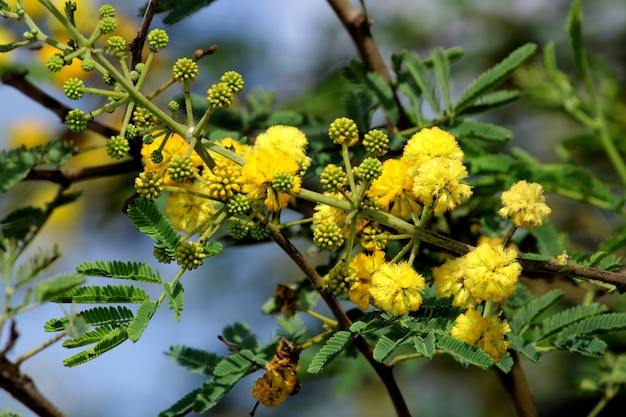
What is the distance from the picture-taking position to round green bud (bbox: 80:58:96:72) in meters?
1.54

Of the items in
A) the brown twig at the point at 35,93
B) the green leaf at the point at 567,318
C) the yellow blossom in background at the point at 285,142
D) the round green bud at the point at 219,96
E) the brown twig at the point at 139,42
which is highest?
the brown twig at the point at 35,93

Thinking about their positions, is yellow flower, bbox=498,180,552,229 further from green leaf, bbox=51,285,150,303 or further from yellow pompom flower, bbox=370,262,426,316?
green leaf, bbox=51,285,150,303

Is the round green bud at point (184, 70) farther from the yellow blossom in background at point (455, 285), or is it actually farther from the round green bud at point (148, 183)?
the yellow blossom in background at point (455, 285)

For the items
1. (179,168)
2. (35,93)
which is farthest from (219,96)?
(35,93)

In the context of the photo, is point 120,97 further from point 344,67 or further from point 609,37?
point 609,37

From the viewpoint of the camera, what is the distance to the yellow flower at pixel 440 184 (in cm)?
166

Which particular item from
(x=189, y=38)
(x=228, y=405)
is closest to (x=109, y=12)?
(x=189, y=38)

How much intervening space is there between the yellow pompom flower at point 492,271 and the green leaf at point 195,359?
857 millimetres

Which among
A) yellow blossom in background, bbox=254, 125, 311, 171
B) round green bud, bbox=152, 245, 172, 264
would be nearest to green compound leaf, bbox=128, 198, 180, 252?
round green bud, bbox=152, 245, 172, 264

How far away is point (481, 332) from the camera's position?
1.68 meters

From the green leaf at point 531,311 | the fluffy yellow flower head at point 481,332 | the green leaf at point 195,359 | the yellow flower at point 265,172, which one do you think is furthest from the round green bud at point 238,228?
the green leaf at point 531,311

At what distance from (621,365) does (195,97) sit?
176 cm

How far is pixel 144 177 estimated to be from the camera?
161cm

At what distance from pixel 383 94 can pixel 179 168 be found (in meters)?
1.15
